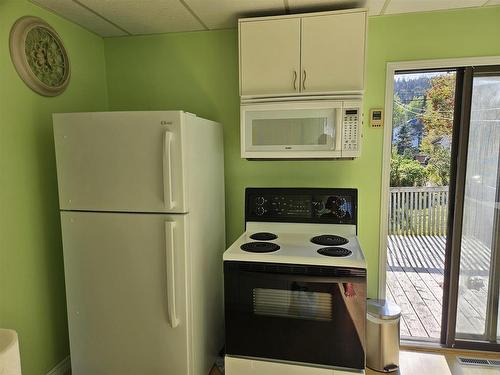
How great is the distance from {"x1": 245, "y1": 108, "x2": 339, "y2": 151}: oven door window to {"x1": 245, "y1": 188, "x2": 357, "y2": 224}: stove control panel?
1.03ft

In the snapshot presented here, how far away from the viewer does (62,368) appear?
211 cm

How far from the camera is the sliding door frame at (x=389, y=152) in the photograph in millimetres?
2053

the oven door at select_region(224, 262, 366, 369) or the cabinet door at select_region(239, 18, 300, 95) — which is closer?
the oven door at select_region(224, 262, 366, 369)

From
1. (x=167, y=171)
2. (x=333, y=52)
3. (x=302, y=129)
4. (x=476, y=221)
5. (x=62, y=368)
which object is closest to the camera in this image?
(x=167, y=171)

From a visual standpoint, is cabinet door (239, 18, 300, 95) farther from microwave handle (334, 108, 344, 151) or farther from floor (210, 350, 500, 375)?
floor (210, 350, 500, 375)

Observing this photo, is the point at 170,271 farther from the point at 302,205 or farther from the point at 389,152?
the point at 389,152

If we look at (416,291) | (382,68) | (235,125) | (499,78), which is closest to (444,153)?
(499,78)

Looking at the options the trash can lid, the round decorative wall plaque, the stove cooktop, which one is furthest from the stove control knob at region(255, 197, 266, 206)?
the round decorative wall plaque

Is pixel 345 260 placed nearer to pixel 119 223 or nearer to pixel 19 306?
pixel 119 223

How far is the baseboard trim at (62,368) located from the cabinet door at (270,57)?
6.69 feet

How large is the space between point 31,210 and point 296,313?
158 centimetres

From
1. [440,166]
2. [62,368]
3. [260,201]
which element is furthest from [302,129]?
[62,368]

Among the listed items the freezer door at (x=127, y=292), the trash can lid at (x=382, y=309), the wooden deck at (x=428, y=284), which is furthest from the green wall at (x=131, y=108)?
the wooden deck at (x=428, y=284)

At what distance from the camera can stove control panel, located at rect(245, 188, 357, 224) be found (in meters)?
2.09
